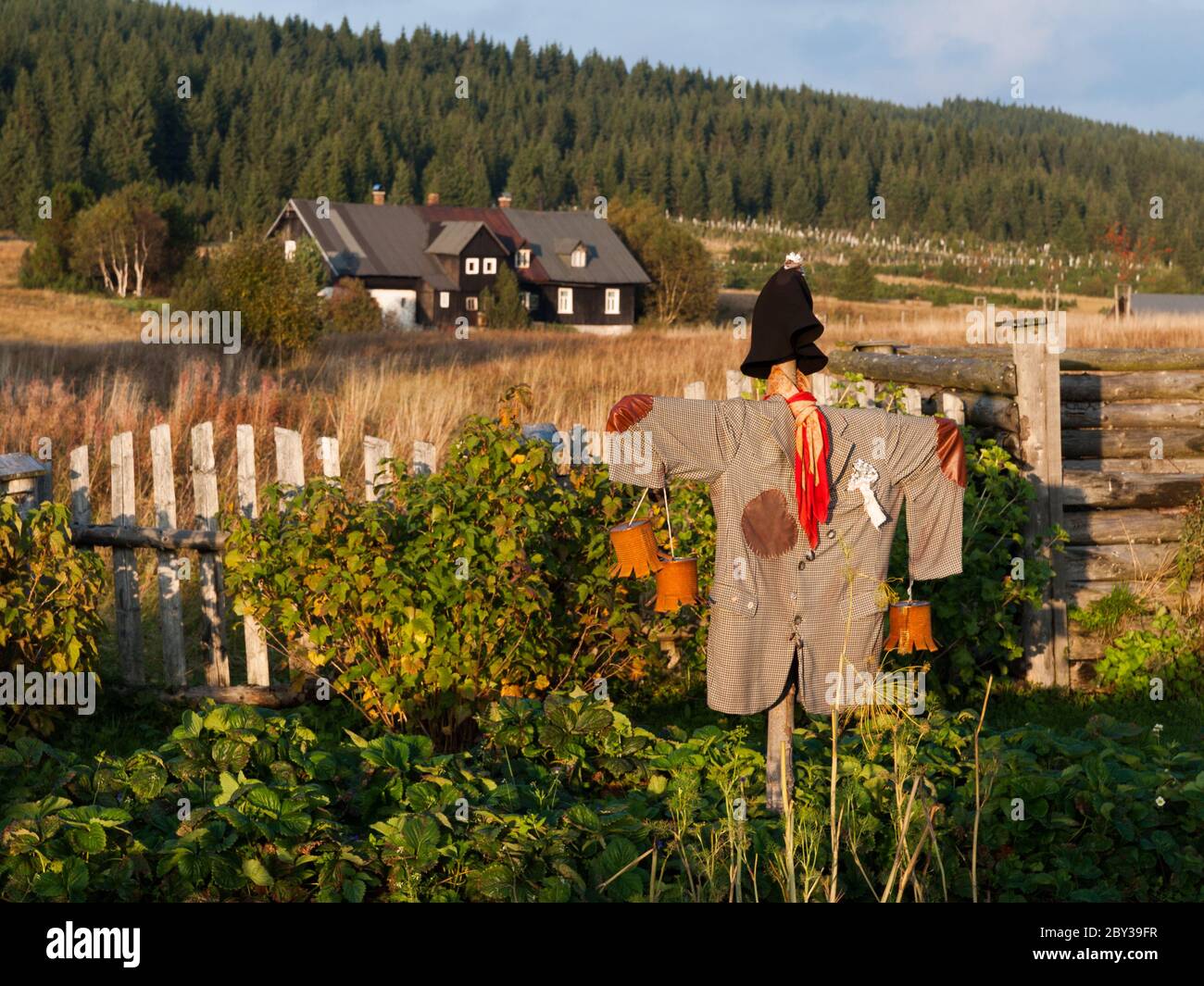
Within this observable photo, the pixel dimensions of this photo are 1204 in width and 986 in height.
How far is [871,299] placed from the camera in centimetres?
6022

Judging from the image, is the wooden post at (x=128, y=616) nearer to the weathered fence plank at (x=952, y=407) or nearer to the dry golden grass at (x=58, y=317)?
the weathered fence plank at (x=952, y=407)

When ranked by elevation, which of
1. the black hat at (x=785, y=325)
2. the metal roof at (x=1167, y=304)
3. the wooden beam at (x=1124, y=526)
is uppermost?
the metal roof at (x=1167, y=304)

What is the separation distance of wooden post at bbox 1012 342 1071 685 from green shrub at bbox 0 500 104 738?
4.68 meters

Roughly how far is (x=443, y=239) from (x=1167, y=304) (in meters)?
34.7

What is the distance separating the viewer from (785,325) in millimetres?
4324

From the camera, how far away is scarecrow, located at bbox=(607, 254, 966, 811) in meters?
4.28

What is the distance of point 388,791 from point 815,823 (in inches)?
54.3

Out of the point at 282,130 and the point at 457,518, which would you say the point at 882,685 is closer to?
the point at 457,518

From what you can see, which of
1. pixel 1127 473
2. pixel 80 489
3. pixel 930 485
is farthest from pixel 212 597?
pixel 1127 473

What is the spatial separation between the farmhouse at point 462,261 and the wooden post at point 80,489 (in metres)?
48.1

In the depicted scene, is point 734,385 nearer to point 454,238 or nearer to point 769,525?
point 769,525

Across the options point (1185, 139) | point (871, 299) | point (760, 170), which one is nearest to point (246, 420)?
point (871, 299)

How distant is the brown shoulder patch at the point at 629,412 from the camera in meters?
4.22

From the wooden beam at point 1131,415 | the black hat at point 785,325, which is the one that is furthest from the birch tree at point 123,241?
the black hat at point 785,325
